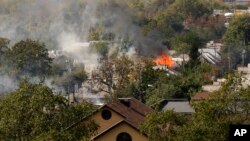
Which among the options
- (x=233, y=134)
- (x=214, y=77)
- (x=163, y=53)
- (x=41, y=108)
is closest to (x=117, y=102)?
(x=41, y=108)

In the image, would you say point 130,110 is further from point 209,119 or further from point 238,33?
point 238,33

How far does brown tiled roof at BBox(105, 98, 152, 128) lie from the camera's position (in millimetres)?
36156

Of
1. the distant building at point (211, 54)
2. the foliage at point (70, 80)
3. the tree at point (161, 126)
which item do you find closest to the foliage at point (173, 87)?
the foliage at point (70, 80)

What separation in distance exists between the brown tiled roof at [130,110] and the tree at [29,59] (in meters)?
37.2

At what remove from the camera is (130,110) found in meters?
38.2

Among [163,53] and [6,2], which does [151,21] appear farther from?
[6,2]

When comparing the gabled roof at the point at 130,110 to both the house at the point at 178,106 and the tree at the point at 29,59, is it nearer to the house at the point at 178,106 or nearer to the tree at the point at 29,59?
the house at the point at 178,106

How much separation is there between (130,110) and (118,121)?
2422 millimetres

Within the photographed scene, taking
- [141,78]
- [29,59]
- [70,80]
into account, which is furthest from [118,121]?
[29,59]

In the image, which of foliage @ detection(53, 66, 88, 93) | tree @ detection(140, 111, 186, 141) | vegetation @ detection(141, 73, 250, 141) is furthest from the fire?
tree @ detection(140, 111, 186, 141)

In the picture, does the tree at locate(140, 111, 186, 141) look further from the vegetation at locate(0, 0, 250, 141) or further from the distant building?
the distant building

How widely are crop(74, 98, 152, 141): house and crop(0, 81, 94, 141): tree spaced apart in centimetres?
186

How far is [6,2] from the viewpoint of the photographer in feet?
440

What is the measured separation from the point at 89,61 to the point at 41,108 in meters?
62.2
